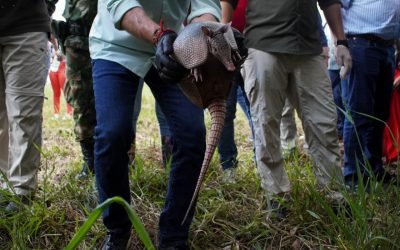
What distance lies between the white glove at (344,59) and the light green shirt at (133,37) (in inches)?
49.6

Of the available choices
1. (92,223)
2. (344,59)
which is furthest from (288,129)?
(92,223)

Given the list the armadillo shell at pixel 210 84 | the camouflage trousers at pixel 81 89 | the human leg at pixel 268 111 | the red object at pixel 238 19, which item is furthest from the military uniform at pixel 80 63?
the armadillo shell at pixel 210 84

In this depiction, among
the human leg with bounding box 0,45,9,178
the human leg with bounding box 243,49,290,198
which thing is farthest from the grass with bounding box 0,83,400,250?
the human leg with bounding box 0,45,9,178

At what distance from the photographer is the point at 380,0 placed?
3.62m

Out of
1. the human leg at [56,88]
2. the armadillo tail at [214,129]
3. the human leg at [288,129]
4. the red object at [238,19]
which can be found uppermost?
the red object at [238,19]

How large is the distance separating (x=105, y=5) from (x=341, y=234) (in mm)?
1506

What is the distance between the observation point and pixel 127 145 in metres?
2.25

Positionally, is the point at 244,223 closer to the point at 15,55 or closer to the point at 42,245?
the point at 42,245

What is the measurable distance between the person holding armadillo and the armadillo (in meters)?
0.38

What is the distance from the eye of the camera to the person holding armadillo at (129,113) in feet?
7.22

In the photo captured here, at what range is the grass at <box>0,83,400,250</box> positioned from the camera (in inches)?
85.0

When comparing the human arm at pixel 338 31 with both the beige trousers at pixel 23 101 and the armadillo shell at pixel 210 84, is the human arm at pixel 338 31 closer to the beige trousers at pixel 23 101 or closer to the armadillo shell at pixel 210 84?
the armadillo shell at pixel 210 84

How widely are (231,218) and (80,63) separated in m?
1.64

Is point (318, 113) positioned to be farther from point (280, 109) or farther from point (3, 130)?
point (3, 130)
